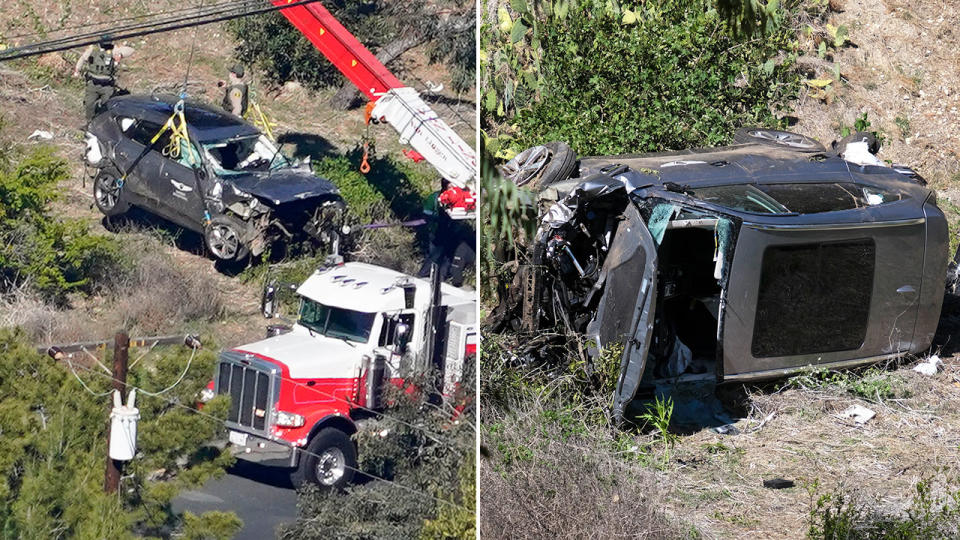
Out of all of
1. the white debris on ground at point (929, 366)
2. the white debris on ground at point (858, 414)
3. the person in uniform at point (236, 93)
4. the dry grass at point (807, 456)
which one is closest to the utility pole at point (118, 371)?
the person in uniform at point (236, 93)

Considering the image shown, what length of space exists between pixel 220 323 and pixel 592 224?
4.34 metres

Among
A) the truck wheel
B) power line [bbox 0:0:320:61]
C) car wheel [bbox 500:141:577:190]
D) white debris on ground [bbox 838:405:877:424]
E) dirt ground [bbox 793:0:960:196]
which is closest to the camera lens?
power line [bbox 0:0:320:61]

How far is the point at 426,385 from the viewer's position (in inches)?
149

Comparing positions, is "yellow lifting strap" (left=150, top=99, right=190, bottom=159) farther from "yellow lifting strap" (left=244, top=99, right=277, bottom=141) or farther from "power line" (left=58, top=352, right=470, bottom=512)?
"power line" (left=58, top=352, right=470, bottom=512)

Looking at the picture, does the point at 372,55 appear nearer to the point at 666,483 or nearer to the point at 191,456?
the point at 191,456

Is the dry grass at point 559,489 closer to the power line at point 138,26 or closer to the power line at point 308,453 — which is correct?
the power line at point 308,453

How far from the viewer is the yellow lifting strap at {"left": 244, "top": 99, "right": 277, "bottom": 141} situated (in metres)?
3.61

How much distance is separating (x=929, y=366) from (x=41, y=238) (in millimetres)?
6766

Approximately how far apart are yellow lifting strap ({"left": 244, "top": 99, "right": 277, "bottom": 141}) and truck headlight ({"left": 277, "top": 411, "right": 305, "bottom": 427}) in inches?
34.8

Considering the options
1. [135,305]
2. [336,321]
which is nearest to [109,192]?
[135,305]

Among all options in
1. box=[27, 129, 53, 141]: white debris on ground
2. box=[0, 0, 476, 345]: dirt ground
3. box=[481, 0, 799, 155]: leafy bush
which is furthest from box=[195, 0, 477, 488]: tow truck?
box=[481, 0, 799, 155]: leafy bush

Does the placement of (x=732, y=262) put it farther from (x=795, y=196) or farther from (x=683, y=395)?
(x=683, y=395)

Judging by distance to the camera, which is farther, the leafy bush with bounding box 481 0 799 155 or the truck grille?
the leafy bush with bounding box 481 0 799 155

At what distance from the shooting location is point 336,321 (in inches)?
145
